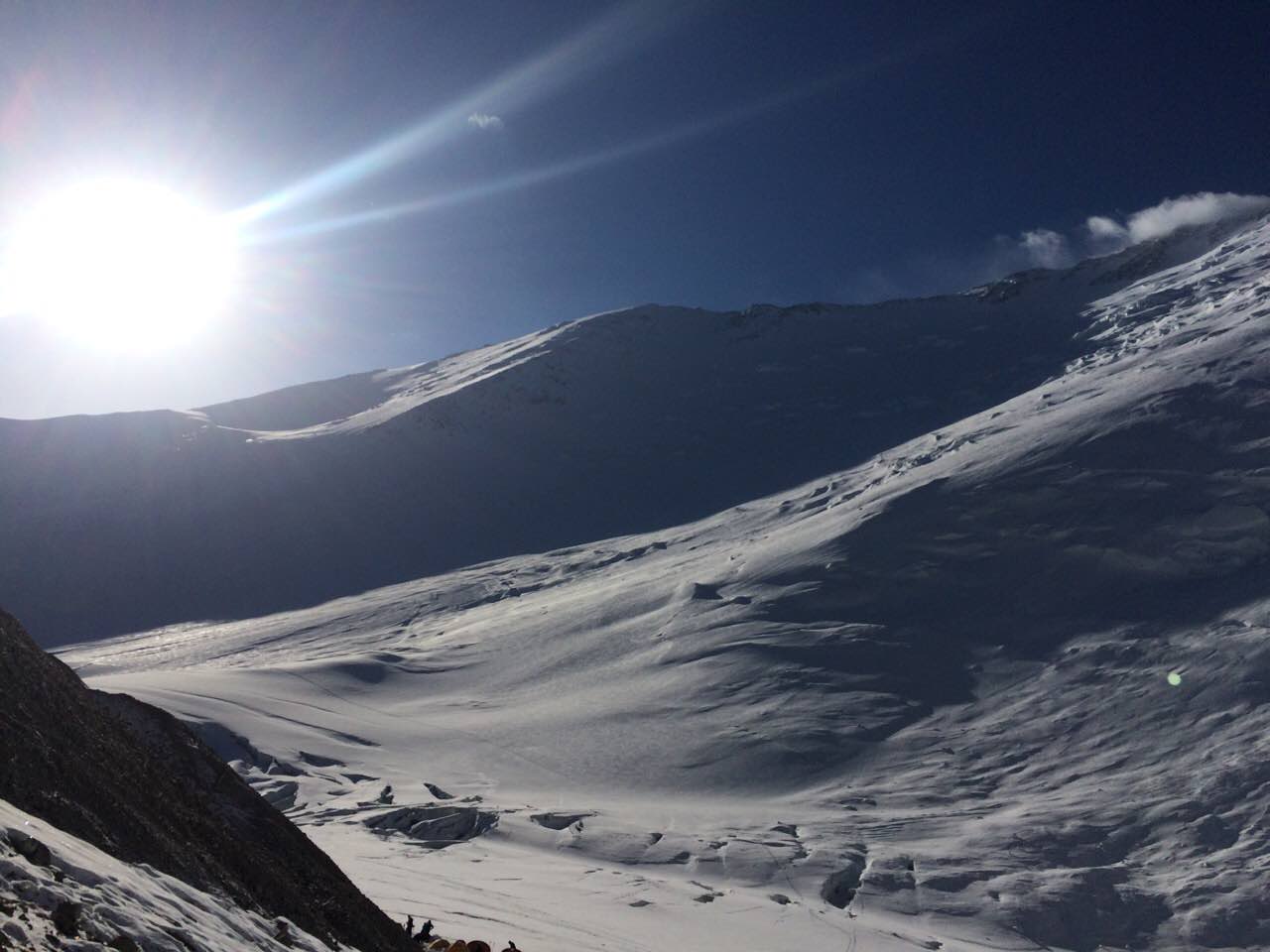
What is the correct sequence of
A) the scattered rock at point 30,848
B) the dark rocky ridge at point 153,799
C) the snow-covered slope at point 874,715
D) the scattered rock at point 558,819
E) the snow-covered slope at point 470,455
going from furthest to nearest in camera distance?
the snow-covered slope at point 470,455 → the scattered rock at point 558,819 → the snow-covered slope at point 874,715 → the dark rocky ridge at point 153,799 → the scattered rock at point 30,848

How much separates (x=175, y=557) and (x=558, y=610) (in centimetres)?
5943

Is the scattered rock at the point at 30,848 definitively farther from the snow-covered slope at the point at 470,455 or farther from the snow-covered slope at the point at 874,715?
the snow-covered slope at the point at 470,455

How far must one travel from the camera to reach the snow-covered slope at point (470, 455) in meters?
103

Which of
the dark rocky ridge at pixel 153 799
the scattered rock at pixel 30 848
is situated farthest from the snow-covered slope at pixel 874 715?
the scattered rock at pixel 30 848

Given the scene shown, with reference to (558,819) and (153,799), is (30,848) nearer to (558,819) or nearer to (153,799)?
(153,799)

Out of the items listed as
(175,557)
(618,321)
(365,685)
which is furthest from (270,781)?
(618,321)

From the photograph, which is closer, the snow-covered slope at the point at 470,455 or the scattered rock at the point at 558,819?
the scattered rock at the point at 558,819

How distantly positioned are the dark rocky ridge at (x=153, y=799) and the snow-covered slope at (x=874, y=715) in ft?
22.7

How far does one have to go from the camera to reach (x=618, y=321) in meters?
167

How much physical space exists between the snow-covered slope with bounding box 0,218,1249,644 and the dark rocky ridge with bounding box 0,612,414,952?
8678 centimetres

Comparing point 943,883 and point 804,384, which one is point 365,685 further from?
point 804,384

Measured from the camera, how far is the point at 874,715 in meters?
42.2

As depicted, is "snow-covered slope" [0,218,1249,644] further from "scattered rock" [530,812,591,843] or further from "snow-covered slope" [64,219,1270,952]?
"scattered rock" [530,812,591,843]

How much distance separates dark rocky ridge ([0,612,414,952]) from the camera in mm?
9586
